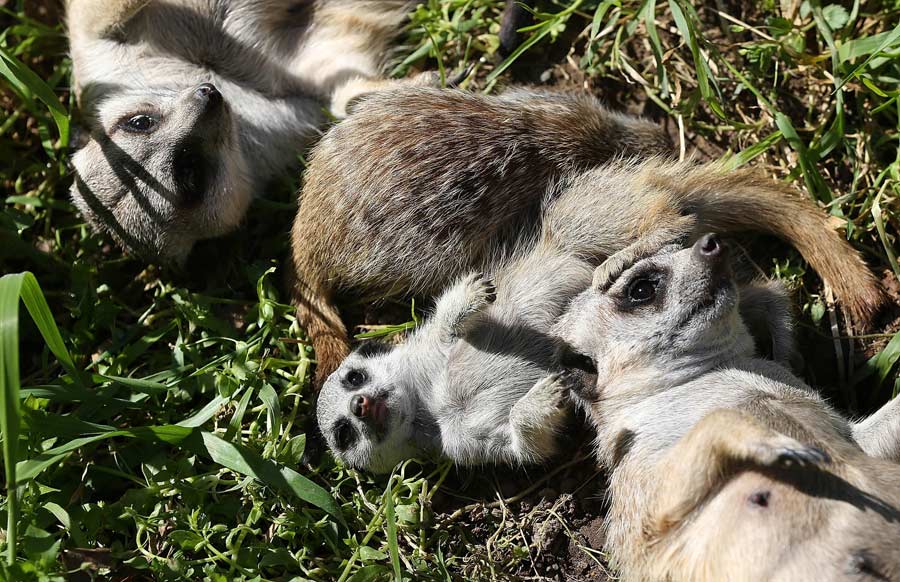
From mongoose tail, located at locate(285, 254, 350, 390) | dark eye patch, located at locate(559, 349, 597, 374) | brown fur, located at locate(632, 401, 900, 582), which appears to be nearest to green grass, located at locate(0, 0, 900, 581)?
mongoose tail, located at locate(285, 254, 350, 390)

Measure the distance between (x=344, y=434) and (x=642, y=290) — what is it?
1498 millimetres

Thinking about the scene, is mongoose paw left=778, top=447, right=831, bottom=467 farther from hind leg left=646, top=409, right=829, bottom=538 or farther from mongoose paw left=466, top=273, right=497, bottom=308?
mongoose paw left=466, top=273, right=497, bottom=308

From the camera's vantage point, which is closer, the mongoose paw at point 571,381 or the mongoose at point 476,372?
the mongoose paw at point 571,381

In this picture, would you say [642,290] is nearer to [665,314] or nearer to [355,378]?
[665,314]

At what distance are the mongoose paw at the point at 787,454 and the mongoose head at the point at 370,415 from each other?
164 centimetres

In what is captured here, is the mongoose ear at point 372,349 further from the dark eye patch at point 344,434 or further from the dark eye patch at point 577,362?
the dark eye patch at point 577,362

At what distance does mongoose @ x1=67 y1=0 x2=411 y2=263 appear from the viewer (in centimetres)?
436

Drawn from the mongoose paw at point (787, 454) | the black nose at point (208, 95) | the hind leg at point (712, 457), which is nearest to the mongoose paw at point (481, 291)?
the hind leg at point (712, 457)

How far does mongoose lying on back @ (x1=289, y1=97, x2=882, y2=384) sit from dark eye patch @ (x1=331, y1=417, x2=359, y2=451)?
1.13 ft

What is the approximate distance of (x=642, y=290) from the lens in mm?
3484

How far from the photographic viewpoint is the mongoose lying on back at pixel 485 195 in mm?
3834

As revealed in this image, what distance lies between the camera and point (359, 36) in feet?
15.8

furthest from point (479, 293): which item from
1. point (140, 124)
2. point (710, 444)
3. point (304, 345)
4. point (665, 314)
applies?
point (140, 124)

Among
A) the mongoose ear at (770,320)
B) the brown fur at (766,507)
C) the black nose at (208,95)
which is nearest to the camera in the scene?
the brown fur at (766,507)
